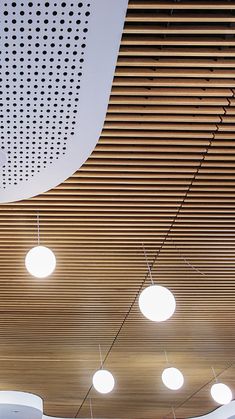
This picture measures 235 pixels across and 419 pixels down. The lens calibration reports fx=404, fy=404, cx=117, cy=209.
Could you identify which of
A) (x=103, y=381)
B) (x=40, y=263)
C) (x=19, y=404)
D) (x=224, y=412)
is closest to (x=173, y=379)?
(x=103, y=381)

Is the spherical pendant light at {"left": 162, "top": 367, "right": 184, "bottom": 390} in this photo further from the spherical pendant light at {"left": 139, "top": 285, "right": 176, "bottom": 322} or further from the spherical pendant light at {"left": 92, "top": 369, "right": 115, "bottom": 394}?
the spherical pendant light at {"left": 139, "top": 285, "right": 176, "bottom": 322}

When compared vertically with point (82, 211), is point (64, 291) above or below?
below

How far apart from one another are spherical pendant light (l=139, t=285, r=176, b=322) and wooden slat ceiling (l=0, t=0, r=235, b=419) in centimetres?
81

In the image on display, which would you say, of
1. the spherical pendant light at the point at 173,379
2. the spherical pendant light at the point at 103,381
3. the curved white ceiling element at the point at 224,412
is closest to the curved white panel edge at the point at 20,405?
the spherical pendant light at the point at 103,381

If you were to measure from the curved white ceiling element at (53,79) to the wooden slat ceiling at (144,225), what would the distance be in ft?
1.89

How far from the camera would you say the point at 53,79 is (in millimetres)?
1892

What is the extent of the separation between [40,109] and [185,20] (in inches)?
38.2

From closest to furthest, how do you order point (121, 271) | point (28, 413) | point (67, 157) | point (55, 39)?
point (55, 39)
point (67, 157)
point (121, 271)
point (28, 413)

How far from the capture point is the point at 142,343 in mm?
6527

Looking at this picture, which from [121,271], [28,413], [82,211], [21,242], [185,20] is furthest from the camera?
[28,413]

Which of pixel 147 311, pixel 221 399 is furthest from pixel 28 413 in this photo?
pixel 147 311

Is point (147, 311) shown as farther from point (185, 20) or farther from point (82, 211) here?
point (185, 20)

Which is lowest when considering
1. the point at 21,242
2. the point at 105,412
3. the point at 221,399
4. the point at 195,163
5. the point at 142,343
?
the point at 105,412

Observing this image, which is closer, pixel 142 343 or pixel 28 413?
pixel 142 343
